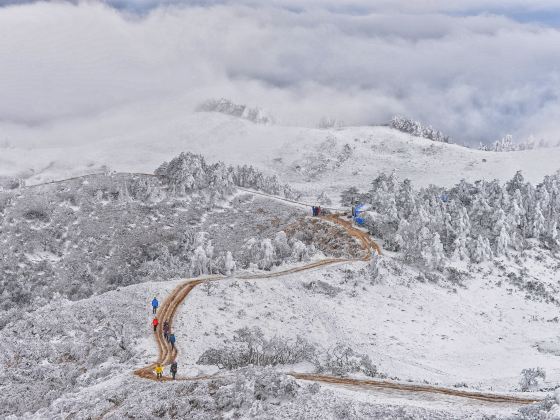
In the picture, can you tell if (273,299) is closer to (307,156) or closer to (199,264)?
(199,264)

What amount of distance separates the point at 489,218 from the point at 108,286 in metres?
59.1

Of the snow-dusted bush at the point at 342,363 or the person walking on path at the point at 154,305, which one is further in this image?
the person walking on path at the point at 154,305

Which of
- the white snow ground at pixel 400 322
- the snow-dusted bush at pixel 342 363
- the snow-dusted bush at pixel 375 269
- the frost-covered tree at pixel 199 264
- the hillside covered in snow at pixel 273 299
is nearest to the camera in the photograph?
the hillside covered in snow at pixel 273 299

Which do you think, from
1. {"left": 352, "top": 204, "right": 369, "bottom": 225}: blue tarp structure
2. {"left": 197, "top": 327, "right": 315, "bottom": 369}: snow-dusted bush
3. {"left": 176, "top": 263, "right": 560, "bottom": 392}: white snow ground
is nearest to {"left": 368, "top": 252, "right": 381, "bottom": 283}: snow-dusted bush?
{"left": 176, "top": 263, "right": 560, "bottom": 392}: white snow ground

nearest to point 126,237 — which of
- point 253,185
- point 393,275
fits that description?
point 253,185

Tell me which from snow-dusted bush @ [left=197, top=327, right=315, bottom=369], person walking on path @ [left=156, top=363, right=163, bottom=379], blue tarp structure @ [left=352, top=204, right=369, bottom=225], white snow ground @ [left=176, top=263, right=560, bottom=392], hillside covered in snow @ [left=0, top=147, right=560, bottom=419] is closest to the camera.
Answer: hillside covered in snow @ [left=0, top=147, right=560, bottom=419]

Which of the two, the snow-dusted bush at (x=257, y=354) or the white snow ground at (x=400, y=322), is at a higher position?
the snow-dusted bush at (x=257, y=354)

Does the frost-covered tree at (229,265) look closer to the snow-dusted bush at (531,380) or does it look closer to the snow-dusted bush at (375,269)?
the snow-dusted bush at (375,269)

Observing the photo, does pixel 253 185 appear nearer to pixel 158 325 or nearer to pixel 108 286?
pixel 108 286

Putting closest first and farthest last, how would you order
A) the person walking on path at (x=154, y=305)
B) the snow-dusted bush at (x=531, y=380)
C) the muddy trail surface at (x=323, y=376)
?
1. the muddy trail surface at (x=323, y=376)
2. the snow-dusted bush at (x=531, y=380)
3. the person walking on path at (x=154, y=305)

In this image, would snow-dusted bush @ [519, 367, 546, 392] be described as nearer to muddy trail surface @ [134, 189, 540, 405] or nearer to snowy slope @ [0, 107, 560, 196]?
muddy trail surface @ [134, 189, 540, 405]

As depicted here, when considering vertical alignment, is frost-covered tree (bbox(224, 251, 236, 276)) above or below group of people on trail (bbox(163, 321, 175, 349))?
below

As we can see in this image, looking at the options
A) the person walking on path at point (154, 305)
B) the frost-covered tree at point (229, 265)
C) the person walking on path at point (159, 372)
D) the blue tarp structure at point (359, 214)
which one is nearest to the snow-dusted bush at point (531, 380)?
the person walking on path at point (159, 372)

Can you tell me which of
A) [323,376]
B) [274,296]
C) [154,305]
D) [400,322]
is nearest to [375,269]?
[400,322]
